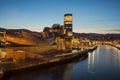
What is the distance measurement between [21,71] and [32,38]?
83.2 feet

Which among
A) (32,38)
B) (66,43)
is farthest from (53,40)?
(32,38)

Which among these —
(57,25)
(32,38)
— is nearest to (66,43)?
(57,25)

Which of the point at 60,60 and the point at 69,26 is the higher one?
the point at 69,26

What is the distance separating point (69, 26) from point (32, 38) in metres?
45.5

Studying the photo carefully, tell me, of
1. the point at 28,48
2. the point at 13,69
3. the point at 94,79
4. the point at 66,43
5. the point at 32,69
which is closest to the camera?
the point at 13,69

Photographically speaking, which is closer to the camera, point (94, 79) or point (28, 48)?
point (94, 79)

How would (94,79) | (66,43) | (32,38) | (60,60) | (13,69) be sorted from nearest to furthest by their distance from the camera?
(13,69)
(94,79)
(60,60)
(32,38)
(66,43)

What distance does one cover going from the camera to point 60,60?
35438 millimetres

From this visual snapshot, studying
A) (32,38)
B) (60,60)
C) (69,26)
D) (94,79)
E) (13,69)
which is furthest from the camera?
(69,26)

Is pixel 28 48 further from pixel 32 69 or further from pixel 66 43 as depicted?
pixel 66 43

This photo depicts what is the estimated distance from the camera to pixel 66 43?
7012cm

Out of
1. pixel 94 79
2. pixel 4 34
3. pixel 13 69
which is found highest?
pixel 4 34

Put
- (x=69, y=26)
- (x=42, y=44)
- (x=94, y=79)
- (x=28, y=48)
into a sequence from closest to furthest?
1. (x=94, y=79)
2. (x=28, y=48)
3. (x=42, y=44)
4. (x=69, y=26)

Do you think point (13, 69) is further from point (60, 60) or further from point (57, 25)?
→ point (57, 25)
